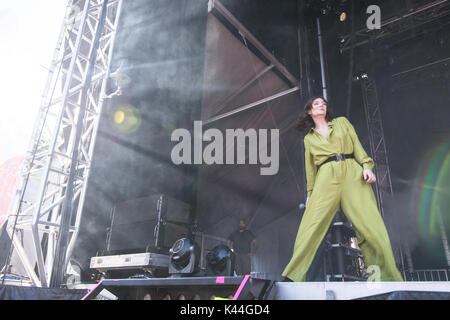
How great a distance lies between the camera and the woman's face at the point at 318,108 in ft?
8.25

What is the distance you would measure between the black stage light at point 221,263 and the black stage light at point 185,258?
95 millimetres

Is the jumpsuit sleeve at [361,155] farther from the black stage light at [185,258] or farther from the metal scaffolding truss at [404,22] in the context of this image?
the metal scaffolding truss at [404,22]

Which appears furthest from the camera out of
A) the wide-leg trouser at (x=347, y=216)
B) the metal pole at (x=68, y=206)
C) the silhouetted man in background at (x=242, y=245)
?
the silhouetted man in background at (x=242, y=245)

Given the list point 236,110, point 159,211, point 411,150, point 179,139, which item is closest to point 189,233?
point 159,211

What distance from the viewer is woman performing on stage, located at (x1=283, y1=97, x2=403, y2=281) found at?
205 centimetres

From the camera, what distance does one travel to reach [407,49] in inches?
304

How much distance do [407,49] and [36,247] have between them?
27.2 feet

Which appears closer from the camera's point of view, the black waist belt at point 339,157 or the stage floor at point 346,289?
the stage floor at point 346,289

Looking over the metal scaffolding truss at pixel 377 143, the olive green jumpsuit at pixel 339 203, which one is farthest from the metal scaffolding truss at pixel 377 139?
the olive green jumpsuit at pixel 339 203

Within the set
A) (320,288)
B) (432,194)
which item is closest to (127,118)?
(320,288)

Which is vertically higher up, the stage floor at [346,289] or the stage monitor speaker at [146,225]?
the stage monitor speaker at [146,225]

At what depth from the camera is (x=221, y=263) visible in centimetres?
224

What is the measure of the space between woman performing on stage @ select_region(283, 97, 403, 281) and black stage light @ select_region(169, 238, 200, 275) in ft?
1.98

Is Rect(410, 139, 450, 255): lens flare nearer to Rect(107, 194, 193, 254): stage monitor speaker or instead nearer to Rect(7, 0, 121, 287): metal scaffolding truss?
Rect(107, 194, 193, 254): stage monitor speaker
